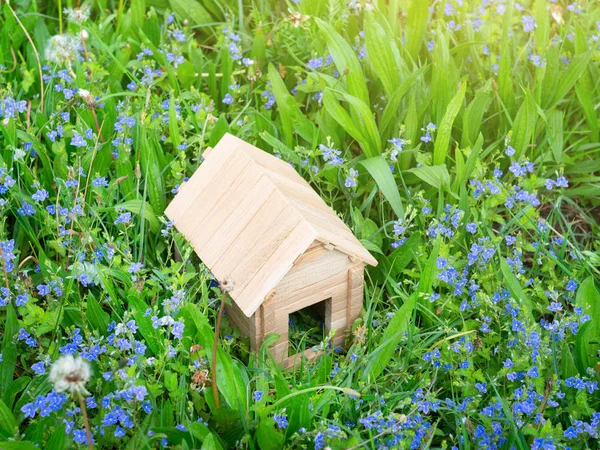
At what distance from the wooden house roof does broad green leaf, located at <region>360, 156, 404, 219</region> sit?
291 mm

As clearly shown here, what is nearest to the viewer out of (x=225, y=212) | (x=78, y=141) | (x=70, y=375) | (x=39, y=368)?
(x=70, y=375)

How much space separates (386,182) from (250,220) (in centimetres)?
68

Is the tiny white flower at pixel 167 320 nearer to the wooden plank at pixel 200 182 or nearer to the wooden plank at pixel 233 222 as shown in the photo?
the wooden plank at pixel 233 222

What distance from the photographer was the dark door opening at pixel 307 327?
2.76 m

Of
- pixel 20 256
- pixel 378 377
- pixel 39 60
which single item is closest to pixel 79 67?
pixel 39 60

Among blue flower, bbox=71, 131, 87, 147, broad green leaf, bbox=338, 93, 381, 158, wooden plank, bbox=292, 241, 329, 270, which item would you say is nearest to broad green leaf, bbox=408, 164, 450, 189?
broad green leaf, bbox=338, 93, 381, 158

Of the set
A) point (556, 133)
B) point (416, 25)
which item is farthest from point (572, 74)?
point (416, 25)

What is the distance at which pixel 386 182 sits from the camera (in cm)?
298

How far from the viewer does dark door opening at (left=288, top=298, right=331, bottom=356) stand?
9.04 ft

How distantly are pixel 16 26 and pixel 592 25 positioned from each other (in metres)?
2.93

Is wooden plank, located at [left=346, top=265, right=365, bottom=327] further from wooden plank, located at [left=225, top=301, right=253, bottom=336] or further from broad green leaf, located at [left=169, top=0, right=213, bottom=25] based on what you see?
broad green leaf, located at [left=169, top=0, right=213, bottom=25]

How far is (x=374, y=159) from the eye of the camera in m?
3.04

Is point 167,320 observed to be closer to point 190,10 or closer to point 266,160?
point 266,160

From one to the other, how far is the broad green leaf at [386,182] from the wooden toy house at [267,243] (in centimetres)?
31
